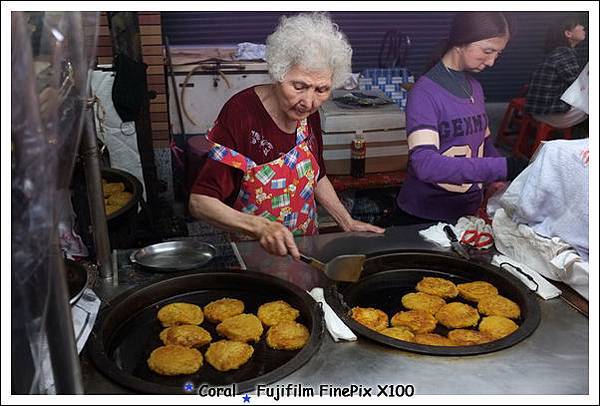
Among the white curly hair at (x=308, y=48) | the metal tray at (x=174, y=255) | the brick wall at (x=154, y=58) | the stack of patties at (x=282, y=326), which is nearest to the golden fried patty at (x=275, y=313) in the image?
the stack of patties at (x=282, y=326)

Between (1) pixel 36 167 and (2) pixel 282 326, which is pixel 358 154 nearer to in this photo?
(2) pixel 282 326

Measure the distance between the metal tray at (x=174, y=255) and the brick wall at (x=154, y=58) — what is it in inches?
119

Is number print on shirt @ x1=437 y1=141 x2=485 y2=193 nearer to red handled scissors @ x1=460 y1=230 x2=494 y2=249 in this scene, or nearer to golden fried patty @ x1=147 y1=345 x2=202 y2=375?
red handled scissors @ x1=460 y1=230 x2=494 y2=249

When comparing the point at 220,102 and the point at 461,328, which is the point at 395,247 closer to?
the point at 461,328

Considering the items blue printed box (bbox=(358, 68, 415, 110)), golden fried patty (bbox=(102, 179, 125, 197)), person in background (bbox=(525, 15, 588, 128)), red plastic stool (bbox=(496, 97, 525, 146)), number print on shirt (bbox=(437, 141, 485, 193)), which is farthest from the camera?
red plastic stool (bbox=(496, 97, 525, 146))

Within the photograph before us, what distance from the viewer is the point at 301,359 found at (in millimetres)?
1717

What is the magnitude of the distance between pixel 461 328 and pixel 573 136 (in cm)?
498

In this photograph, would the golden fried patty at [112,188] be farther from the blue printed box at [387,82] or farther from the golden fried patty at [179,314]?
the blue printed box at [387,82]

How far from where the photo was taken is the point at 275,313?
2.08m

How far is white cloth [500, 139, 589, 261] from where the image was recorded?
Answer: 2061 mm

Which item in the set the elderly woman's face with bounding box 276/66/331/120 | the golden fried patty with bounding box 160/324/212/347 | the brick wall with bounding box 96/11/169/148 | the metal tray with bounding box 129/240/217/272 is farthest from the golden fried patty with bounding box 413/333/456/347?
the brick wall with bounding box 96/11/169/148

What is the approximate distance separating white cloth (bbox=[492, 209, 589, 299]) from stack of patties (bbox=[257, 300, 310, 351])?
0.99 meters

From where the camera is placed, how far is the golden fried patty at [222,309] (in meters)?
2.11

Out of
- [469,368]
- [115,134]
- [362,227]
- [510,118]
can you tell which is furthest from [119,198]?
[510,118]
